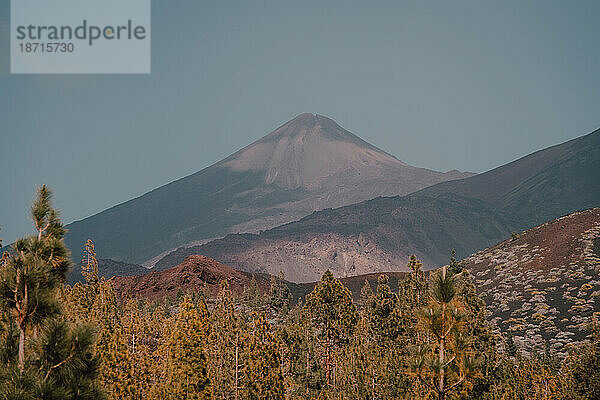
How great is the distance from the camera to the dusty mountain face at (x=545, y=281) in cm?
7612

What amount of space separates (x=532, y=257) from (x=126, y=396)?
94.9 meters

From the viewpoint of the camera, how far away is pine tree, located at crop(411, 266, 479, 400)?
13570 millimetres

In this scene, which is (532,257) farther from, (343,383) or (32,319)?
(32,319)

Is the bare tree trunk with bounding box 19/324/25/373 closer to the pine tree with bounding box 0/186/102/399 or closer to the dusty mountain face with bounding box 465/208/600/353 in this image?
the pine tree with bounding box 0/186/102/399

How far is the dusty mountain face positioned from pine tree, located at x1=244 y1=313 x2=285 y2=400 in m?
53.7

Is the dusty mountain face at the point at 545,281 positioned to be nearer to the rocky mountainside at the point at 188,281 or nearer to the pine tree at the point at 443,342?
the rocky mountainside at the point at 188,281

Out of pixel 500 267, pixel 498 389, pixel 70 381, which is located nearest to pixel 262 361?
pixel 498 389

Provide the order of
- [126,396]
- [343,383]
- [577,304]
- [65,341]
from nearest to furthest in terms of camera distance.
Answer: [65,341] < [126,396] < [343,383] < [577,304]

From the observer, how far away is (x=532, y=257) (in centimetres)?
10512

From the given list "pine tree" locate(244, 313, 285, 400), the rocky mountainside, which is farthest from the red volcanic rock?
"pine tree" locate(244, 313, 285, 400)

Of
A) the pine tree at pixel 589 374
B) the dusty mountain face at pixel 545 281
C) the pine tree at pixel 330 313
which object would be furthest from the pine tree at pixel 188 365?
the dusty mountain face at pixel 545 281

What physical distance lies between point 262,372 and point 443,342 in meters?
13.6

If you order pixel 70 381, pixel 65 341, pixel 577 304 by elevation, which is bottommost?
pixel 577 304

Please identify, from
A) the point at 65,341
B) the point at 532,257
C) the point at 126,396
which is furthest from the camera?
the point at 532,257
